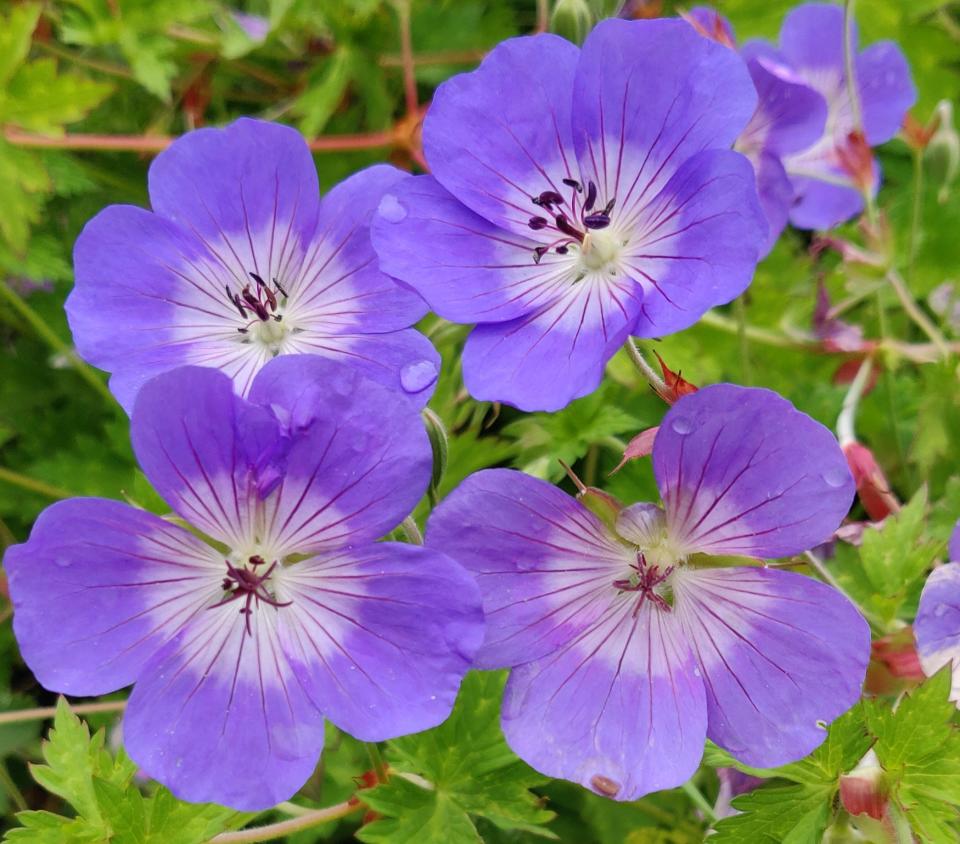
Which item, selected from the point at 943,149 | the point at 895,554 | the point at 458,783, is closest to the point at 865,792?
the point at 895,554

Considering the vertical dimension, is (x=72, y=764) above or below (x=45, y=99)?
below

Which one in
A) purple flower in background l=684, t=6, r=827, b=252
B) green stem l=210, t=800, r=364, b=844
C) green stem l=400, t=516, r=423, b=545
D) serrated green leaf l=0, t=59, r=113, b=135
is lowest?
green stem l=210, t=800, r=364, b=844

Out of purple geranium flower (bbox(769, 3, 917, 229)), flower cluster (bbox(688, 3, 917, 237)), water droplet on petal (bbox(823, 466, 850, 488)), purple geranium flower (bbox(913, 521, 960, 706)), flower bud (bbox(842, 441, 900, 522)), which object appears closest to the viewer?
water droplet on petal (bbox(823, 466, 850, 488))

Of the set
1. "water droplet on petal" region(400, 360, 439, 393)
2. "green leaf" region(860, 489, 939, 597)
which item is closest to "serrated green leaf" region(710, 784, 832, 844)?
"green leaf" region(860, 489, 939, 597)

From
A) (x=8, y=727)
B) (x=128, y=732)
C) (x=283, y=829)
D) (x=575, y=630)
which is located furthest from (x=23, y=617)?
(x=8, y=727)

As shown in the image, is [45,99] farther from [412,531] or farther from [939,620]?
[939,620]

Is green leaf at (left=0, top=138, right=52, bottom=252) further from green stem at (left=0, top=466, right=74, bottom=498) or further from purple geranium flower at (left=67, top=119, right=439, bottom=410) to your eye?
purple geranium flower at (left=67, top=119, right=439, bottom=410)
